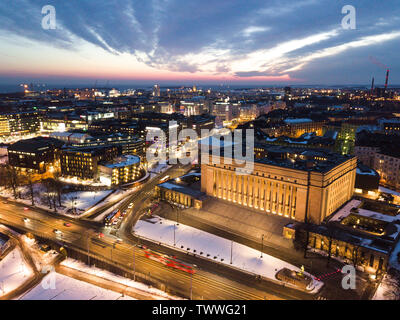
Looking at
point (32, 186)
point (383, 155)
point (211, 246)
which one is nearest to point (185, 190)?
point (211, 246)

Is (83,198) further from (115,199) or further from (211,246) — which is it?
(211,246)

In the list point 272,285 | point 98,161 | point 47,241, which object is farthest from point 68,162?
point 272,285

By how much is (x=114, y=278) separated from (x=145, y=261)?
6.29m

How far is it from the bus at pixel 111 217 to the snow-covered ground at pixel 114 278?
13.8 meters

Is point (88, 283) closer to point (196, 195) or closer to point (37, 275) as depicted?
point (37, 275)

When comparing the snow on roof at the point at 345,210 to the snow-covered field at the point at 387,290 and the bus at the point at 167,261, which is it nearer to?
the snow-covered field at the point at 387,290

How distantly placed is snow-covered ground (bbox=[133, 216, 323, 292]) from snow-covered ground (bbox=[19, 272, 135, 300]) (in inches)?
659

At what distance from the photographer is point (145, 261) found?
53.7 meters

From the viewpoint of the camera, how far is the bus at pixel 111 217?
67.7m

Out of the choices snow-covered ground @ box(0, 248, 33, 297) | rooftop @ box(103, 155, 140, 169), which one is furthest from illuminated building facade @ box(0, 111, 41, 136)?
snow-covered ground @ box(0, 248, 33, 297)

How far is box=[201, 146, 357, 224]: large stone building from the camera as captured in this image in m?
64.6

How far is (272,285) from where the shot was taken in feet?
156

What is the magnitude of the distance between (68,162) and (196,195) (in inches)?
1987

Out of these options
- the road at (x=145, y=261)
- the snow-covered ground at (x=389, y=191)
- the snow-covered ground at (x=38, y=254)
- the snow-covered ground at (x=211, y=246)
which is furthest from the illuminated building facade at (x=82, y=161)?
the snow-covered ground at (x=389, y=191)
